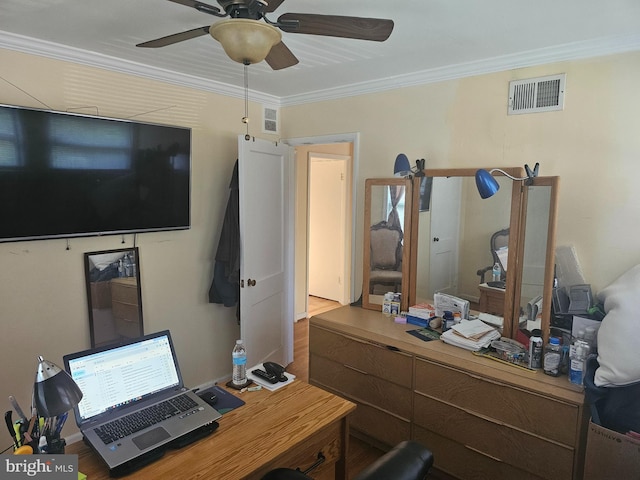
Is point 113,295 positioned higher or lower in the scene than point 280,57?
lower

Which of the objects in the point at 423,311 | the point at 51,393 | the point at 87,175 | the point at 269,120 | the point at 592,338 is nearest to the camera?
the point at 51,393

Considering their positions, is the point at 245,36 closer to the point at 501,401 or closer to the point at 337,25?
the point at 337,25

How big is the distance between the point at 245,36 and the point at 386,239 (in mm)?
1964

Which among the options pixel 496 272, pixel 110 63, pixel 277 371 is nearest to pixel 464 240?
pixel 496 272

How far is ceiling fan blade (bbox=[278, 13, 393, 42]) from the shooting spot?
1.42 m

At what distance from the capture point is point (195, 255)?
3.29 meters

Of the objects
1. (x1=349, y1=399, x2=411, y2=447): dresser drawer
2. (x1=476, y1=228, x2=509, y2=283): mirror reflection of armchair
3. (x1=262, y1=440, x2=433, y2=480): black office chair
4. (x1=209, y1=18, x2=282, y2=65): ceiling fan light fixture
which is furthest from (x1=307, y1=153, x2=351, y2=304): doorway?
(x1=262, y1=440, x2=433, y2=480): black office chair

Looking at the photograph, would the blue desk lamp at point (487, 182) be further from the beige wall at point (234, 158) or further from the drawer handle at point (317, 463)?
the drawer handle at point (317, 463)

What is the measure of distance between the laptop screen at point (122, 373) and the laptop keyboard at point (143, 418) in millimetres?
63

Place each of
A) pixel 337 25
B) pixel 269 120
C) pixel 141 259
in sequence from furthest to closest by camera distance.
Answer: pixel 269 120 < pixel 141 259 < pixel 337 25

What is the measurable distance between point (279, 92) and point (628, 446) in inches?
125

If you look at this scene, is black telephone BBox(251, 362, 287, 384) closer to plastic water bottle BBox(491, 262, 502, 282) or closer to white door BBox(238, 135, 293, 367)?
white door BBox(238, 135, 293, 367)

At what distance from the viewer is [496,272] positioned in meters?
2.56

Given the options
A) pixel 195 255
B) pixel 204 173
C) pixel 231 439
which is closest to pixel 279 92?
pixel 204 173
